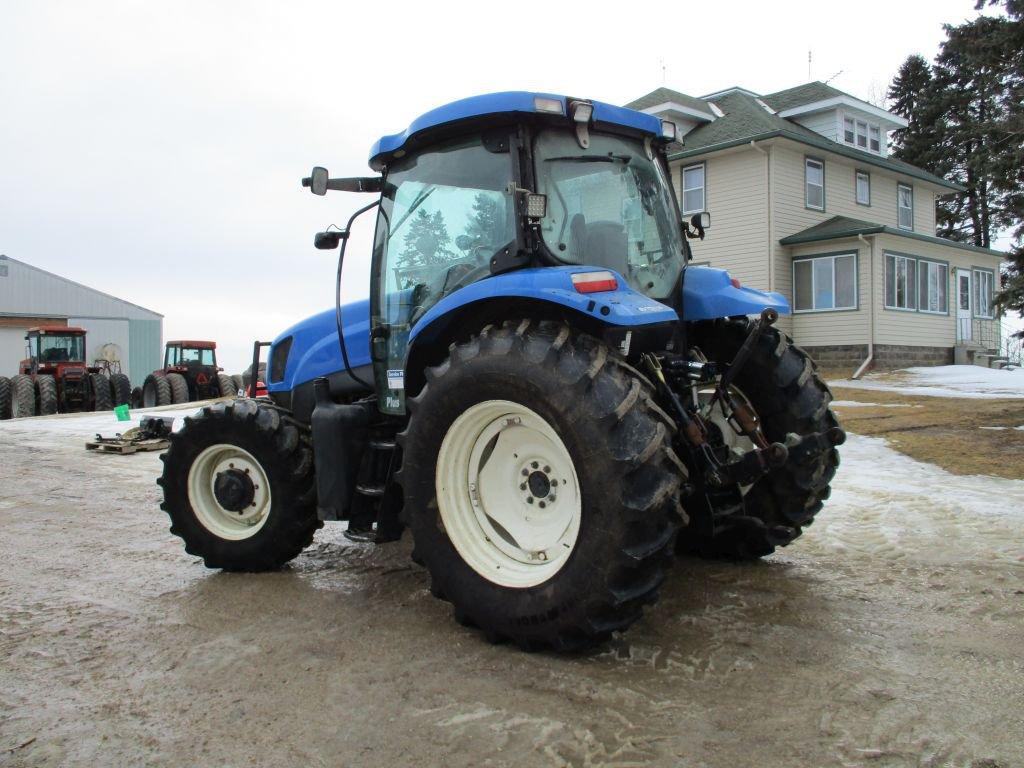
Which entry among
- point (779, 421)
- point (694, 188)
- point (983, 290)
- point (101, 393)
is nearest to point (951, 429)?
point (779, 421)

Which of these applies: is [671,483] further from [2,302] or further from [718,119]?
[2,302]

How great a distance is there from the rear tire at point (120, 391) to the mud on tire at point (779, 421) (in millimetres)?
21798

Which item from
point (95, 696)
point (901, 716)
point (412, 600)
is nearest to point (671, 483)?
point (901, 716)

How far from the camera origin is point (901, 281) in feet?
75.1

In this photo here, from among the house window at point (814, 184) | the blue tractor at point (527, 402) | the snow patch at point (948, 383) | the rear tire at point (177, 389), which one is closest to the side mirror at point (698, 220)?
the blue tractor at point (527, 402)

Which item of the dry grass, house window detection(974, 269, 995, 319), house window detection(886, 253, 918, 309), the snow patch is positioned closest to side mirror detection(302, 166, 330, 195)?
the dry grass

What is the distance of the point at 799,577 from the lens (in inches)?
176

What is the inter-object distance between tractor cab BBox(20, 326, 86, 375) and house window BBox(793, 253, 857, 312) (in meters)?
20.1

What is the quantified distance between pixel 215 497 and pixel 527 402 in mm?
2472

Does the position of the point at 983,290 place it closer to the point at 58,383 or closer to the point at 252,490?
the point at 252,490

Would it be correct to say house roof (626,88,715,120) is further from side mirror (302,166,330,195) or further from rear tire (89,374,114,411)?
side mirror (302,166,330,195)

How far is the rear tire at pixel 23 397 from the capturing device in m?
21.8

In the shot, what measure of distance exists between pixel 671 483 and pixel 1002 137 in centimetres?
1463

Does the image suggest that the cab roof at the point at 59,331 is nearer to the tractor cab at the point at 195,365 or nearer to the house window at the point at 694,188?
the tractor cab at the point at 195,365
